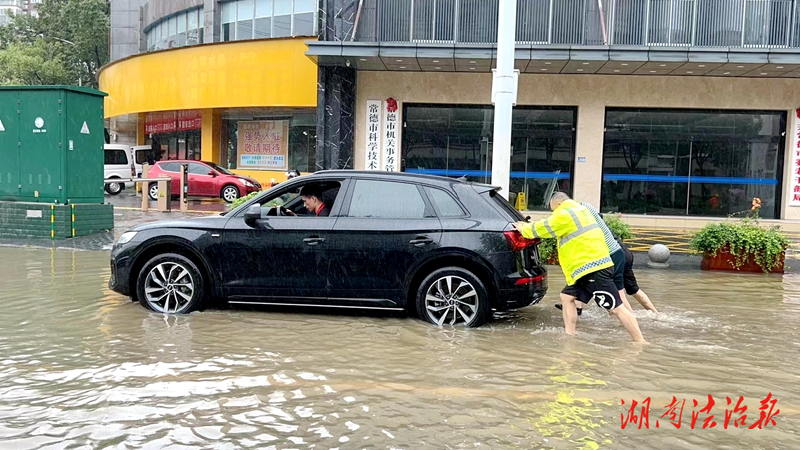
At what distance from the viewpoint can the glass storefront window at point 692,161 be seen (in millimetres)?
19578

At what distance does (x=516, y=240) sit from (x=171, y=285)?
3482mm

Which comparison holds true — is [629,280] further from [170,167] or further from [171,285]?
[170,167]

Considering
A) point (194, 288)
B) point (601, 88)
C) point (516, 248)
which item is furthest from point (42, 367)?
point (601, 88)

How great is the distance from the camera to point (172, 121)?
29625mm

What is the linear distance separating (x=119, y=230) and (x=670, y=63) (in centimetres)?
1365

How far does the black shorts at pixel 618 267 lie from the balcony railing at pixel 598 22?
12.5 m

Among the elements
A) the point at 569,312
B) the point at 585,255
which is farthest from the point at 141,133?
the point at 585,255

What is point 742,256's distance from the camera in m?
11.3

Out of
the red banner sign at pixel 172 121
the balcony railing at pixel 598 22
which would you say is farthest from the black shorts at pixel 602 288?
the red banner sign at pixel 172 121

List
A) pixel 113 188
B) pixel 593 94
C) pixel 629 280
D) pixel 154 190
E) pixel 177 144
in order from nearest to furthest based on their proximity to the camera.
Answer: pixel 629 280, pixel 593 94, pixel 154 190, pixel 113 188, pixel 177 144

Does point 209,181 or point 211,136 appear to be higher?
point 211,136

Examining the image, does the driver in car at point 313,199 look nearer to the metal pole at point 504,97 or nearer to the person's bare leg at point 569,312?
the person's bare leg at point 569,312

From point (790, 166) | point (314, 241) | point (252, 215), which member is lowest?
point (314, 241)

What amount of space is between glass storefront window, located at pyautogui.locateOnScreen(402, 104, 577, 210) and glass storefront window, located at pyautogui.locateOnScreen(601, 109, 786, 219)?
4.47 feet
